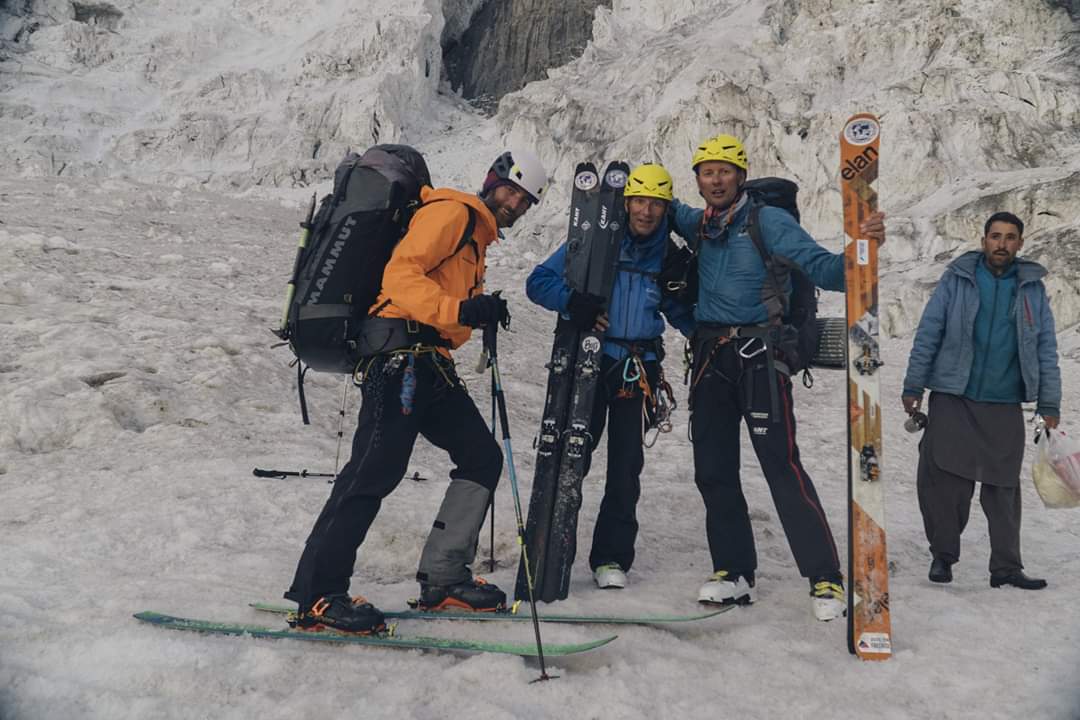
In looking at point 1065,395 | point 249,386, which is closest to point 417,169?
point 249,386

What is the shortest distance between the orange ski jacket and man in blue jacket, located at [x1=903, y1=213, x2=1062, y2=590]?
3.30m

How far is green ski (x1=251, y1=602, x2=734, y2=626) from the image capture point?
3926mm

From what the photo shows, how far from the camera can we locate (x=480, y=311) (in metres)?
3.91

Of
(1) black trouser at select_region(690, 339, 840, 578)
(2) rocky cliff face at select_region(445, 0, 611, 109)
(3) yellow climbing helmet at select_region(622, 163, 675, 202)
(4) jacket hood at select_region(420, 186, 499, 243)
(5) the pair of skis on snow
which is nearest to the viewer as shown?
(5) the pair of skis on snow

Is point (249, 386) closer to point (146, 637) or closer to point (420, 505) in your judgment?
point (420, 505)

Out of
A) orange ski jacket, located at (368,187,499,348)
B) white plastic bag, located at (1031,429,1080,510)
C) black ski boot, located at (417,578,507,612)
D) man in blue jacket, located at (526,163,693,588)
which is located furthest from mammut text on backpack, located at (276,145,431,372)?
white plastic bag, located at (1031,429,1080,510)

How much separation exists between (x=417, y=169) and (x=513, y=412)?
5.99 m

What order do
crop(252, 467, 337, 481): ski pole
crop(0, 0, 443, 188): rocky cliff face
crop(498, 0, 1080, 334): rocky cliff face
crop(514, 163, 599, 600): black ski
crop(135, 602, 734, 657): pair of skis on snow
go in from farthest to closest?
crop(0, 0, 443, 188): rocky cliff face < crop(498, 0, 1080, 334): rocky cliff face < crop(252, 467, 337, 481): ski pole < crop(514, 163, 599, 600): black ski < crop(135, 602, 734, 657): pair of skis on snow

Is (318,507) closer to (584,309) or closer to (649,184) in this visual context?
(584,309)

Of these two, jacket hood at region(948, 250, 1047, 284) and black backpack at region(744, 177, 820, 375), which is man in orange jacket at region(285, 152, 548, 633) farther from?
jacket hood at region(948, 250, 1047, 284)

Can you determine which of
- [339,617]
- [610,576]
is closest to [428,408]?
[339,617]

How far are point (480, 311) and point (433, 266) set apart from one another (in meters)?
0.36

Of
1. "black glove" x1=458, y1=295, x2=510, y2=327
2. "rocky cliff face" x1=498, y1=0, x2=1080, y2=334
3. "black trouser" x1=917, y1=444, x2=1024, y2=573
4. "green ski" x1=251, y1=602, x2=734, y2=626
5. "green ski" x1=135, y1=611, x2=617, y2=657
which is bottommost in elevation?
"green ski" x1=135, y1=611, x2=617, y2=657

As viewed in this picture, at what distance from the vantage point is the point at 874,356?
Result: 3.82m
